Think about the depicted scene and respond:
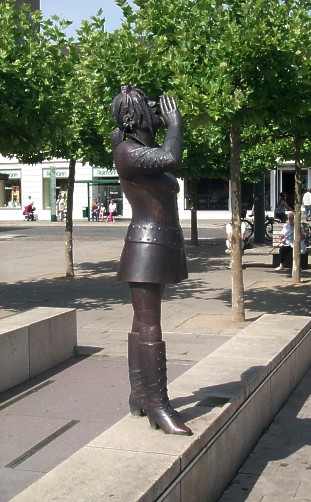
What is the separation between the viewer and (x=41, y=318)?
7719 millimetres

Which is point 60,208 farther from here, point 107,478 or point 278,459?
point 107,478

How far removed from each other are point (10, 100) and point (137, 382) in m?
5.87

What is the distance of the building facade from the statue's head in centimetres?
3605

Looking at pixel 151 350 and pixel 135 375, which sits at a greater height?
pixel 151 350

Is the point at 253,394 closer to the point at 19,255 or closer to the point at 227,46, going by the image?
the point at 227,46

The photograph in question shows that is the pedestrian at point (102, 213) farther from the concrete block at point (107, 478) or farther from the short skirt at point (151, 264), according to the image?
the concrete block at point (107, 478)

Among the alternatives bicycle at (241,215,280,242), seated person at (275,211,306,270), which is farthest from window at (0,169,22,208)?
seated person at (275,211,306,270)

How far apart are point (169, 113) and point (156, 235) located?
723 millimetres

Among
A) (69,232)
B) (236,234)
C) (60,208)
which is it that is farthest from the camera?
(60,208)

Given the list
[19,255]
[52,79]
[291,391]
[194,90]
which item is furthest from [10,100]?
[19,255]

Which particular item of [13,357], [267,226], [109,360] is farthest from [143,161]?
[267,226]

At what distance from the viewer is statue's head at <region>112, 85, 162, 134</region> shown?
4289 millimetres

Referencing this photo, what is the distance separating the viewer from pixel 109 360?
8.01 metres

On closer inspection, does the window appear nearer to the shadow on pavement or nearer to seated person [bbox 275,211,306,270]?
seated person [bbox 275,211,306,270]
